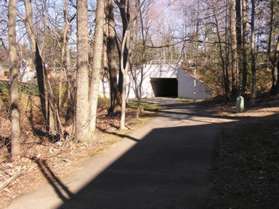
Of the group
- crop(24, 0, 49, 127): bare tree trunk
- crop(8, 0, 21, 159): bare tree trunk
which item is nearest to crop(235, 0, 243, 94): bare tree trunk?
crop(24, 0, 49, 127): bare tree trunk

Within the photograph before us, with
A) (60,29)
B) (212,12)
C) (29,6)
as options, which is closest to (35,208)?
(29,6)

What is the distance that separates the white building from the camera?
47.9 m

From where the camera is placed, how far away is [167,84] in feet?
199

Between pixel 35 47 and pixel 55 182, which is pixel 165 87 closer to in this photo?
pixel 35 47

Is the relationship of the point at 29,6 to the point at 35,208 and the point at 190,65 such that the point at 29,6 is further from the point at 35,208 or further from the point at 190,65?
the point at 190,65

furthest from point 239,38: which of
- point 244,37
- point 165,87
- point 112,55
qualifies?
point 165,87

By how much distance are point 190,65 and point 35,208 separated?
45882 millimetres

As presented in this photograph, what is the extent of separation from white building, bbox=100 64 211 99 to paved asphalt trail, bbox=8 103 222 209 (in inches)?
1277

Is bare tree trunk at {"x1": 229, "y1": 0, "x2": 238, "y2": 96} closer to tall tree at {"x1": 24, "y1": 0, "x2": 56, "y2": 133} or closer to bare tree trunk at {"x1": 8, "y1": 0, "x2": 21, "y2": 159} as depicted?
tall tree at {"x1": 24, "y1": 0, "x2": 56, "y2": 133}

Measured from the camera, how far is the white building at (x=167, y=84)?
47.9 metres

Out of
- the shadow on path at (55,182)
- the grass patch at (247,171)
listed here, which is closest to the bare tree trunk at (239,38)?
the grass patch at (247,171)

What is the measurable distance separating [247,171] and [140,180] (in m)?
2.10

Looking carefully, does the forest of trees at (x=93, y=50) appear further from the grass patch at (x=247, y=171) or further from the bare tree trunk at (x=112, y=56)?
the grass patch at (x=247, y=171)

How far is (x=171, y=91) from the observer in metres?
61.2
